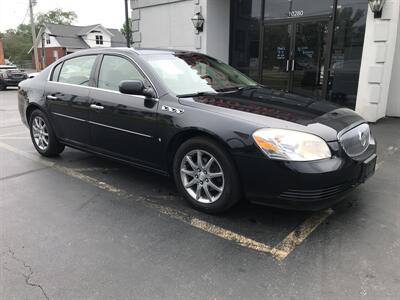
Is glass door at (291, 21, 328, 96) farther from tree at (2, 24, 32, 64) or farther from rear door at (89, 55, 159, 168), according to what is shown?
tree at (2, 24, 32, 64)

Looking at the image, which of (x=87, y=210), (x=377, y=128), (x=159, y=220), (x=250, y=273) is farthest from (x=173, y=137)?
(x=377, y=128)

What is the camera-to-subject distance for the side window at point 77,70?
4.62 meters

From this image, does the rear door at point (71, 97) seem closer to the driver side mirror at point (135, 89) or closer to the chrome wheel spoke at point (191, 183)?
the driver side mirror at point (135, 89)

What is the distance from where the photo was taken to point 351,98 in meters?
8.88

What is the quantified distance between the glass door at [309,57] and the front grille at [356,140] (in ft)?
18.2

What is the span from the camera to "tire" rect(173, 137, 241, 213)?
323 centimetres

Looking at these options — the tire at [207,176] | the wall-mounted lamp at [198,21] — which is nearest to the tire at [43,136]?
the tire at [207,176]

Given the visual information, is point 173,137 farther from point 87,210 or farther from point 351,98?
point 351,98

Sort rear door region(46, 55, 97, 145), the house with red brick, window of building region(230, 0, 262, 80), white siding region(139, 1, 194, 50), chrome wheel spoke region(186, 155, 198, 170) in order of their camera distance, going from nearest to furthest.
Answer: chrome wheel spoke region(186, 155, 198, 170), rear door region(46, 55, 97, 145), window of building region(230, 0, 262, 80), white siding region(139, 1, 194, 50), the house with red brick

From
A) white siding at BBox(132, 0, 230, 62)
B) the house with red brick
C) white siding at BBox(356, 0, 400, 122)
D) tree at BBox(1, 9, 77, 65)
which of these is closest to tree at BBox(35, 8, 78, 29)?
tree at BBox(1, 9, 77, 65)

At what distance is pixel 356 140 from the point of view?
3.33 meters

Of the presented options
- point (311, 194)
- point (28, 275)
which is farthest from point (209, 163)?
point (28, 275)

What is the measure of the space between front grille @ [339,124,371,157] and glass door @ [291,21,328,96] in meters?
5.55

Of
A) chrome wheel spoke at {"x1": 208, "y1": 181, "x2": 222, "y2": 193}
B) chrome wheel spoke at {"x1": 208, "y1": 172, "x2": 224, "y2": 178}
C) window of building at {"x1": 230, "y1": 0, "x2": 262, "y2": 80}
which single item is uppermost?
window of building at {"x1": 230, "y1": 0, "x2": 262, "y2": 80}
